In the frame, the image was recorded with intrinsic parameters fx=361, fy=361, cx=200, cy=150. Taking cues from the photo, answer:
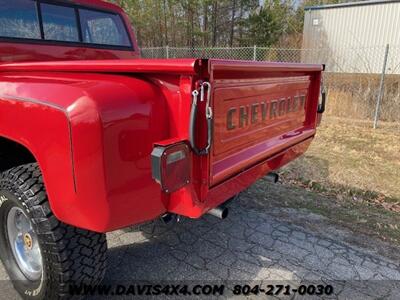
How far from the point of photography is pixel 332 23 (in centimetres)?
1723

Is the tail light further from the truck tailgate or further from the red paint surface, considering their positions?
the truck tailgate

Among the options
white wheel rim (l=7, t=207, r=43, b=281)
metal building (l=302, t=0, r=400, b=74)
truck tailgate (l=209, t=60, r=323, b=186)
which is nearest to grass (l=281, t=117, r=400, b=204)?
truck tailgate (l=209, t=60, r=323, b=186)

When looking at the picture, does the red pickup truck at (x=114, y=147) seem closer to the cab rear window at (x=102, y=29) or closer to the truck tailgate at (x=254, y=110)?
the truck tailgate at (x=254, y=110)

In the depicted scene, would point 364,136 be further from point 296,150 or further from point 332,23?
point 332,23

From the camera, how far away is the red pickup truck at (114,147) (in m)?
1.59

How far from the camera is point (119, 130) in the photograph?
1.59 meters

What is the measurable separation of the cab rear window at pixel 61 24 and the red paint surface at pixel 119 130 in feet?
3.25

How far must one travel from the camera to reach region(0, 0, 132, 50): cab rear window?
2.83m

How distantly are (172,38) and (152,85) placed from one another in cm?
2291

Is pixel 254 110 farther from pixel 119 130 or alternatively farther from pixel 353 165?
pixel 353 165

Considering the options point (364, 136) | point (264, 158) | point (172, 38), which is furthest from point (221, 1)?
point (264, 158)

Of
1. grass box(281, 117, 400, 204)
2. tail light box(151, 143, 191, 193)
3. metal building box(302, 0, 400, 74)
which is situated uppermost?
metal building box(302, 0, 400, 74)

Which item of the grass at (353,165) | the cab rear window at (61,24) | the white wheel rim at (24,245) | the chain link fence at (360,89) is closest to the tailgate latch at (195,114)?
the white wheel rim at (24,245)

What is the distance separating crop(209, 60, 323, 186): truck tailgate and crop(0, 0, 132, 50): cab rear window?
1917mm
